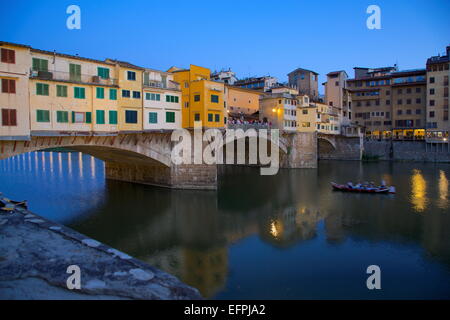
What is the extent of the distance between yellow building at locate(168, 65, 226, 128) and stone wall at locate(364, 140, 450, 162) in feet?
133

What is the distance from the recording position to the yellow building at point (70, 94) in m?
20.0

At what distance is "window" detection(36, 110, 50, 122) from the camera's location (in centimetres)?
2006

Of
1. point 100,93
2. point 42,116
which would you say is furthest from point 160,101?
point 42,116

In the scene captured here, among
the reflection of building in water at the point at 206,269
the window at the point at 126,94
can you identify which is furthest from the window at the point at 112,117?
the reflection of building in water at the point at 206,269

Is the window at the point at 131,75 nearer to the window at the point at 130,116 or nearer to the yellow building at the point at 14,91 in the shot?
the window at the point at 130,116

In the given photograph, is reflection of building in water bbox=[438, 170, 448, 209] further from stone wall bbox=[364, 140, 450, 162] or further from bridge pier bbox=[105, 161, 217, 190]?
bridge pier bbox=[105, 161, 217, 190]

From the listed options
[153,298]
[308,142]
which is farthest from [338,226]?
[308,142]

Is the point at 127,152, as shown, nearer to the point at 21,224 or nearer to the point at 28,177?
the point at 21,224

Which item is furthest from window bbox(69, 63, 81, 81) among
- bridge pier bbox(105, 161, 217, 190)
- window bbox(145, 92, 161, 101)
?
bridge pier bbox(105, 161, 217, 190)

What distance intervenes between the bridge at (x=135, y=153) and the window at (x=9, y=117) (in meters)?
0.85

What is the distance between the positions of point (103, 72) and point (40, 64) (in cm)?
433

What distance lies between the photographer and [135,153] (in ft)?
89.7

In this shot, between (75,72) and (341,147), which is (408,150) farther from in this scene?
(75,72)

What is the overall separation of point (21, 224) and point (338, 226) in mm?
16446
